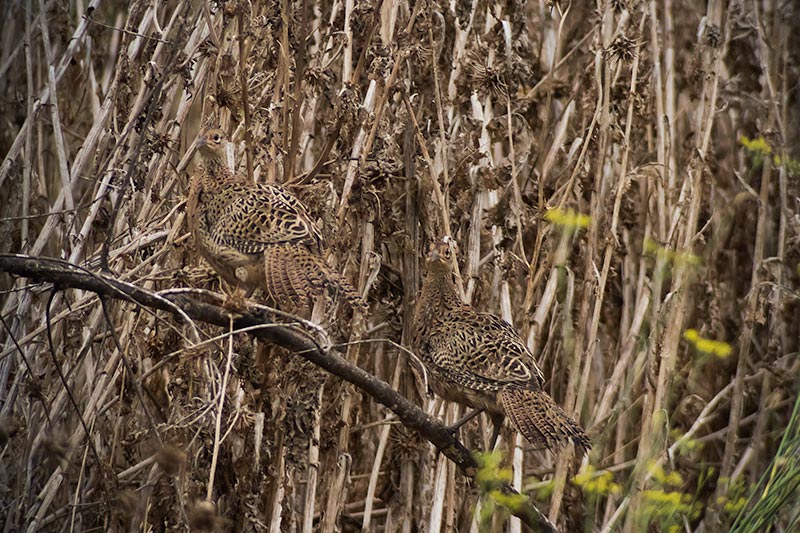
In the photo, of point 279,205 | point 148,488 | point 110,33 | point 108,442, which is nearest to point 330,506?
point 148,488

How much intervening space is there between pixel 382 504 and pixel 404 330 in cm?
104

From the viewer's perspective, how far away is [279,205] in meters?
3.46

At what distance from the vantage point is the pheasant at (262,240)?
324 cm

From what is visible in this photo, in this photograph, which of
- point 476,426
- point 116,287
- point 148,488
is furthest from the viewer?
point 476,426

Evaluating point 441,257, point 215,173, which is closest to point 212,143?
A: point 215,173

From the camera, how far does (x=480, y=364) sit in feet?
12.2

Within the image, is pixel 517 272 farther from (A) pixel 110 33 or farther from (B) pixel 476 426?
(A) pixel 110 33

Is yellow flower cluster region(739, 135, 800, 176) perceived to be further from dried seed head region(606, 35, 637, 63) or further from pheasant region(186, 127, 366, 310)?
pheasant region(186, 127, 366, 310)

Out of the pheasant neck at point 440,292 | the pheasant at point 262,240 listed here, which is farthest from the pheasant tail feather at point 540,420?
the pheasant at point 262,240

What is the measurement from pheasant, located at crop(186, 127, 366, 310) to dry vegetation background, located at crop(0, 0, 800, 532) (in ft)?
0.67

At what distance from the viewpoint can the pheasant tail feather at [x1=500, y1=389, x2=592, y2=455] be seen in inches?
135

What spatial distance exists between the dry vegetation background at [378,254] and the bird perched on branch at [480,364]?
166 millimetres

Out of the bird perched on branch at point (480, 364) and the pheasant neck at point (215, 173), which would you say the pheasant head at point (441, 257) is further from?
the pheasant neck at point (215, 173)

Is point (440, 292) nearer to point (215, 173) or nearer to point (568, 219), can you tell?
point (568, 219)
